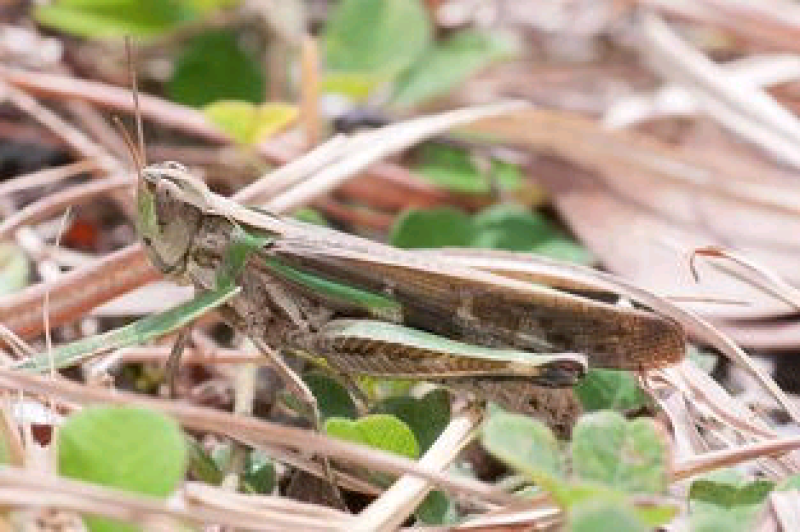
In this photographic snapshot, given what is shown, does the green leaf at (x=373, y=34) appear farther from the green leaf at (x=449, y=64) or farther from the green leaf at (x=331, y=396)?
the green leaf at (x=331, y=396)

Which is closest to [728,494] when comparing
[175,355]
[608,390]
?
[608,390]

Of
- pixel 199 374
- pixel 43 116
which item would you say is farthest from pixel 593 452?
pixel 43 116

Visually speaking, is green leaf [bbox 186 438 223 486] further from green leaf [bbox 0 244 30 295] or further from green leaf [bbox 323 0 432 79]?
green leaf [bbox 323 0 432 79]

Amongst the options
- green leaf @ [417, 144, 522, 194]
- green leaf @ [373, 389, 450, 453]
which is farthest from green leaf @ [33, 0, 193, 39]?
green leaf @ [373, 389, 450, 453]

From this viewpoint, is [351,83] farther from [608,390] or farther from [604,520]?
[604,520]

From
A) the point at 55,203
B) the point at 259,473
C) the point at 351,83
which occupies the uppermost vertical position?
the point at 351,83

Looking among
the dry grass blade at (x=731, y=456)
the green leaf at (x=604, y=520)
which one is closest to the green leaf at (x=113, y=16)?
the dry grass blade at (x=731, y=456)
